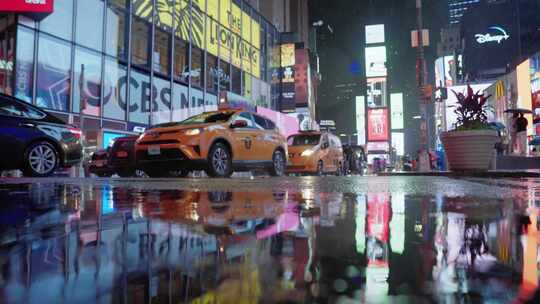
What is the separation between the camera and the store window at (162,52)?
22.0 m

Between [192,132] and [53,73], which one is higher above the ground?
[53,73]

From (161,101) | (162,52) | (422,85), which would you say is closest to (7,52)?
(161,101)

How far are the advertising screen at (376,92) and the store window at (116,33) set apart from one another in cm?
6146

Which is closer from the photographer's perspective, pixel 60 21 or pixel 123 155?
pixel 123 155

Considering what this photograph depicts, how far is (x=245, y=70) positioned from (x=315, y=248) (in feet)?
103

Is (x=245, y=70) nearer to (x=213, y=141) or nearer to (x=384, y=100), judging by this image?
(x=213, y=141)

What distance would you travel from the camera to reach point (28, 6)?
14391 mm

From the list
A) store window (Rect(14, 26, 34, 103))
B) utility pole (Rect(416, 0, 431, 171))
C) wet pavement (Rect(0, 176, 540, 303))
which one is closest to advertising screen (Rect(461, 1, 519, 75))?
utility pole (Rect(416, 0, 431, 171))

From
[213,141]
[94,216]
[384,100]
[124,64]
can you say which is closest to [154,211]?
[94,216]

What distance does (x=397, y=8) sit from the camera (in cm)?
6550

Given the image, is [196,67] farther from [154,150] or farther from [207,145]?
[207,145]

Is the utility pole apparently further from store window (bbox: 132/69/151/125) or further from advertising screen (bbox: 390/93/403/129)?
advertising screen (bbox: 390/93/403/129)

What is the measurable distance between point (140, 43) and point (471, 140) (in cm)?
1724

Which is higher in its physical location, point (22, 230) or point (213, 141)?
point (213, 141)
